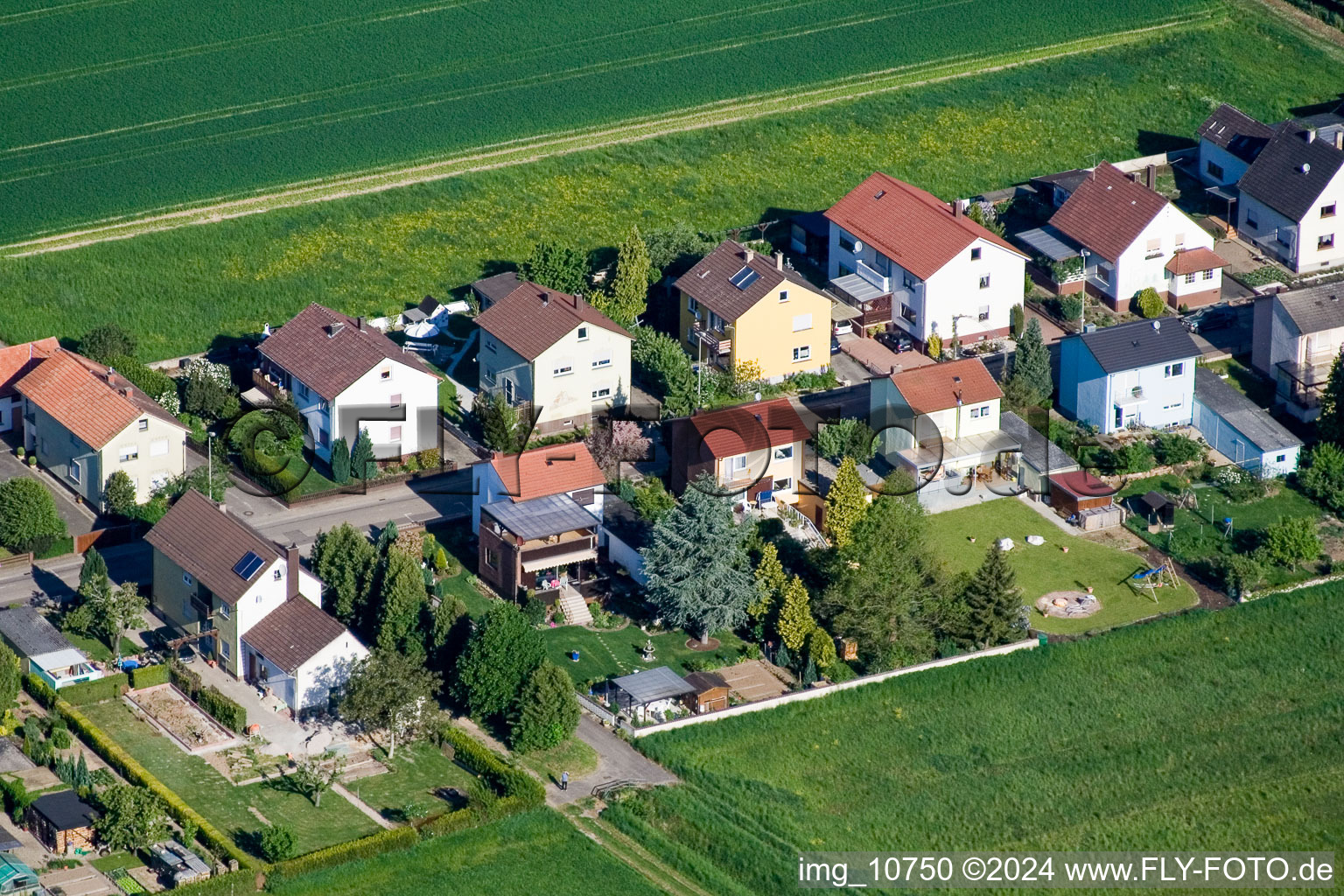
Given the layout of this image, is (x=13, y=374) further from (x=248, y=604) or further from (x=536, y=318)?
(x=248, y=604)

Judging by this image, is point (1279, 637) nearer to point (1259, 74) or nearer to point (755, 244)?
point (755, 244)

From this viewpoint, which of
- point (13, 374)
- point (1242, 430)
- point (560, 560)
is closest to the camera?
point (560, 560)

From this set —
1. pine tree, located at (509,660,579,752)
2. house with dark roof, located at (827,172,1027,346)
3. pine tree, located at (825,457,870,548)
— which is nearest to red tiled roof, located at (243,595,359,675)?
pine tree, located at (509,660,579,752)

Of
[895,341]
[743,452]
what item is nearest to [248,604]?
[743,452]

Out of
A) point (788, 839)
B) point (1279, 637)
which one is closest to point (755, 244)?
point (1279, 637)

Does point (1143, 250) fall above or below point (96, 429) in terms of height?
above

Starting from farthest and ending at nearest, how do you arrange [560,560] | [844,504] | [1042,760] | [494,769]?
[560,560] → [844,504] → [1042,760] → [494,769]

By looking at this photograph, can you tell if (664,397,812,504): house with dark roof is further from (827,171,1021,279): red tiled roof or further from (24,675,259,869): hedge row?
(24,675,259,869): hedge row
